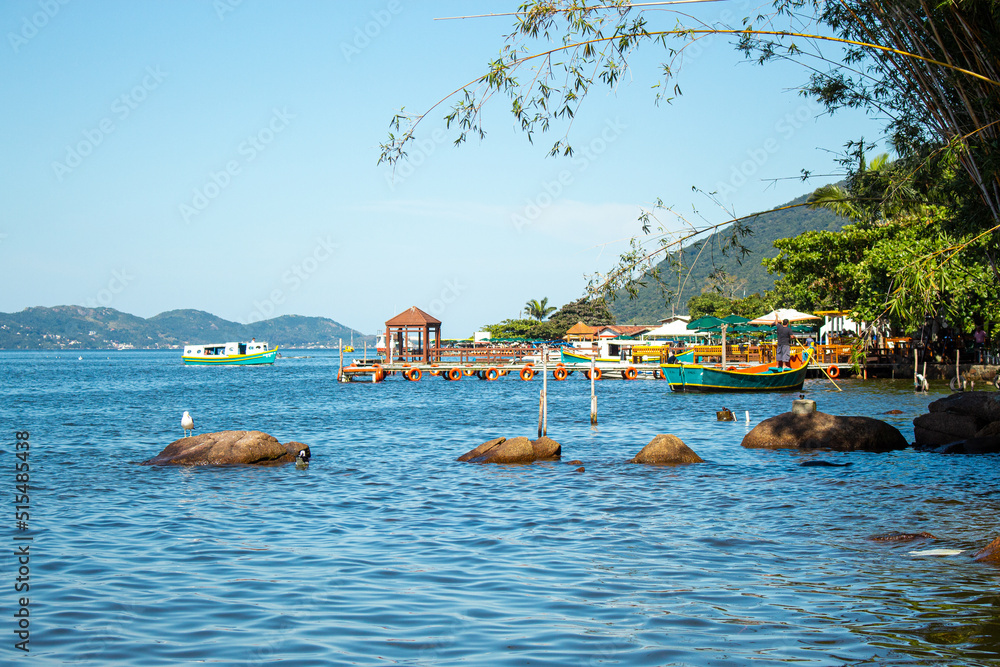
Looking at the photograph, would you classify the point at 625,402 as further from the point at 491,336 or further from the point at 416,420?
the point at 491,336

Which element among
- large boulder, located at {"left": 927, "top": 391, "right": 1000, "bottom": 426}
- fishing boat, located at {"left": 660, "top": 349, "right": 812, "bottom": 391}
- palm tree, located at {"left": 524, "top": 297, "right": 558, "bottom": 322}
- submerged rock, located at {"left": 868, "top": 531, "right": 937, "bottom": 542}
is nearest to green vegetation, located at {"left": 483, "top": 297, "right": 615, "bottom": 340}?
palm tree, located at {"left": 524, "top": 297, "right": 558, "bottom": 322}

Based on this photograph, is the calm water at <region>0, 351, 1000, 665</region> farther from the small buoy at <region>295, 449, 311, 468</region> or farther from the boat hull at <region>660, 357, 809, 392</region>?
the boat hull at <region>660, 357, 809, 392</region>

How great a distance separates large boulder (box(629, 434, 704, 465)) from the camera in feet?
52.2

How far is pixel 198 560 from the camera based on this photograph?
8.70 metres

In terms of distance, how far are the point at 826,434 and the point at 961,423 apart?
2966 millimetres

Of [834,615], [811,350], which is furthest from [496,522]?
[811,350]

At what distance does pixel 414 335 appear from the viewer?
5750 centimetres

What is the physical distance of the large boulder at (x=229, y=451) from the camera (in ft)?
52.9

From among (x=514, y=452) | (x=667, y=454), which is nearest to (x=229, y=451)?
(x=514, y=452)

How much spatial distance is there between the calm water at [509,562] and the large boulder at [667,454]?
1.89 ft

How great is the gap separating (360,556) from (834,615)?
489 centimetres

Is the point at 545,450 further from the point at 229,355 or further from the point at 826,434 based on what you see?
the point at 229,355

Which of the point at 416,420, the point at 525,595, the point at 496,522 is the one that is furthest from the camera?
the point at 416,420

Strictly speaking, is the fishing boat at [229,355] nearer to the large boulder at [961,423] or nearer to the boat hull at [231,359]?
the boat hull at [231,359]
